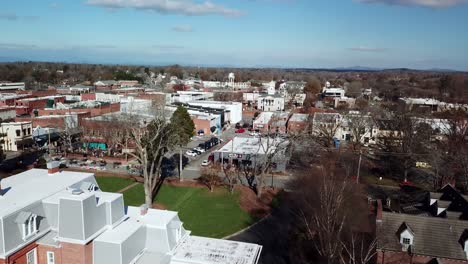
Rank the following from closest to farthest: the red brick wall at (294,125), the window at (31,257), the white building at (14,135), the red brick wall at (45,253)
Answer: the window at (31,257)
the red brick wall at (45,253)
the white building at (14,135)
the red brick wall at (294,125)

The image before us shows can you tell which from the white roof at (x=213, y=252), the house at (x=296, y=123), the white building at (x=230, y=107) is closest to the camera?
the white roof at (x=213, y=252)

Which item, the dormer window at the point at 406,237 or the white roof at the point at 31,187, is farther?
the dormer window at the point at 406,237

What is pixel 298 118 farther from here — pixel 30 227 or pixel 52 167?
pixel 30 227

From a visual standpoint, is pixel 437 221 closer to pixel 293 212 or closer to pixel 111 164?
pixel 293 212

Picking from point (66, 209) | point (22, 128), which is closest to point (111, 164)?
point (22, 128)

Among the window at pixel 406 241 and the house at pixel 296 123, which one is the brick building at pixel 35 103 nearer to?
the house at pixel 296 123

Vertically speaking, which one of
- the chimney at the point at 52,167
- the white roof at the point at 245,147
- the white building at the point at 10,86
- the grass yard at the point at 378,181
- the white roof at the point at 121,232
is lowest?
the grass yard at the point at 378,181

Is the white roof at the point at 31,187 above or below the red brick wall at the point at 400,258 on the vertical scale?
above

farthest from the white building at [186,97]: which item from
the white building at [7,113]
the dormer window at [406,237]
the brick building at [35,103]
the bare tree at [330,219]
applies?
the dormer window at [406,237]

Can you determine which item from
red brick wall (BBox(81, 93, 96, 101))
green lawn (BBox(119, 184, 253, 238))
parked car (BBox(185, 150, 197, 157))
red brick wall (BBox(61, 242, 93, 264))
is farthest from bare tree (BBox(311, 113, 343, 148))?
red brick wall (BBox(81, 93, 96, 101))
